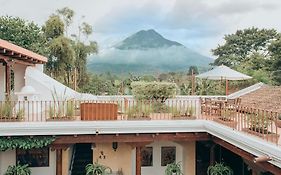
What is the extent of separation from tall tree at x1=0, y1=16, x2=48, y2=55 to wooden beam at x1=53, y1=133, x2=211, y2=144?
1450 cm

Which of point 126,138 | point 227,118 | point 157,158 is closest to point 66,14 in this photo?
point 157,158

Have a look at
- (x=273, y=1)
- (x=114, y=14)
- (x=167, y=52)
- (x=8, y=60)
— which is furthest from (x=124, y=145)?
(x=167, y=52)

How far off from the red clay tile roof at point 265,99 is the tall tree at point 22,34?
1430 centimetres

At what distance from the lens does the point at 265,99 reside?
51.0 ft

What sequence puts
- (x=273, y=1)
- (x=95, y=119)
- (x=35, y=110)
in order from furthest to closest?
(x=273, y=1), (x=35, y=110), (x=95, y=119)

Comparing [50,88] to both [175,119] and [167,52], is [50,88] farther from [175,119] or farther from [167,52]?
[167,52]

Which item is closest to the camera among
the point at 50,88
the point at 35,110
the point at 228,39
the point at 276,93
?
the point at 35,110

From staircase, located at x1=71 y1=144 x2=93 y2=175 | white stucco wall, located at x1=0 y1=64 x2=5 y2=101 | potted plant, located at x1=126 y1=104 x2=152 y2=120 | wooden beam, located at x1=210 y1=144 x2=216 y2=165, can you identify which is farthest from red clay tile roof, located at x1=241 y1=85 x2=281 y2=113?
white stucco wall, located at x1=0 y1=64 x2=5 y2=101

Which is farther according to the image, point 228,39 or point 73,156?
point 228,39

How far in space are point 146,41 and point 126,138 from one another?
129 ft

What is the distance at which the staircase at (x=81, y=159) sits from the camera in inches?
591

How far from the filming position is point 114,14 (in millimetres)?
46000

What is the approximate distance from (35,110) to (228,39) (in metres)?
31.8

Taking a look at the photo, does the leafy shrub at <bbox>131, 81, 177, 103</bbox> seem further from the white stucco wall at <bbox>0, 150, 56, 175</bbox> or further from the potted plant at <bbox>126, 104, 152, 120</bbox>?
the white stucco wall at <bbox>0, 150, 56, 175</bbox>
